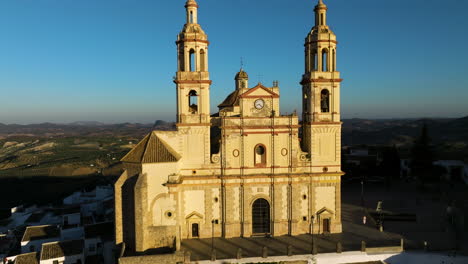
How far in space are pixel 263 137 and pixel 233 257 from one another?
29.2 ft

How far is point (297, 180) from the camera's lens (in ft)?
83.8

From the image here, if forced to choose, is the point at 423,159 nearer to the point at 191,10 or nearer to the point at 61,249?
the point at 191,10

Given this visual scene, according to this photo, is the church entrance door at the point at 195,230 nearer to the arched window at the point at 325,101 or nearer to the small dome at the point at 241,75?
the arched window at the point at 325,101

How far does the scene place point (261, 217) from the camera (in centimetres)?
2569

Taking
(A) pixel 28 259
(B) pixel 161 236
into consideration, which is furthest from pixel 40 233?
(B) pixel 161 236

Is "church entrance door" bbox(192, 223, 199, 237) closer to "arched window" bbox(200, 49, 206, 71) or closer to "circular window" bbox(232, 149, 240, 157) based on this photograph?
"circular window" bbox(232, 149, 240, 157)

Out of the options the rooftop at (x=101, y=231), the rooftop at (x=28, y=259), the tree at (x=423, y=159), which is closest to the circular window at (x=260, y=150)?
the rooftop at (x=101, y=231)

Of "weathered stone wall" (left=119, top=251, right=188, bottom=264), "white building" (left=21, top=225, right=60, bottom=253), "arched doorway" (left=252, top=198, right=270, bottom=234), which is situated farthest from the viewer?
"white building" (left=21, top=225, right=60, bottom=253)

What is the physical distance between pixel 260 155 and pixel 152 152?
26.6 ft

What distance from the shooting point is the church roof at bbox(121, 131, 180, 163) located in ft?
76.7

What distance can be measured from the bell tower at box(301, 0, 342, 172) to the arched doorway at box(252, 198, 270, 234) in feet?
16.6

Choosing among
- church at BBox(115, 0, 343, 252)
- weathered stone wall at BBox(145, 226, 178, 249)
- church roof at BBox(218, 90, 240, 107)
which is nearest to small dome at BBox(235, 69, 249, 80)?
church roof at BBox(218, 90, 240, 107)

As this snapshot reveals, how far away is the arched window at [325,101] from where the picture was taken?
26136mm

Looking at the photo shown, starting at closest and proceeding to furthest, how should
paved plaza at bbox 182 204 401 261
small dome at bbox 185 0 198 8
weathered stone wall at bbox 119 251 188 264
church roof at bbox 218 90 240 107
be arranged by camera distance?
weathered stone wall at bbox 119 251 188 264 → paved plaza at bbox 182 204 401 261 → small dome at bbox 185 0 198 8 → church roof at bbox 218 90 240 107
